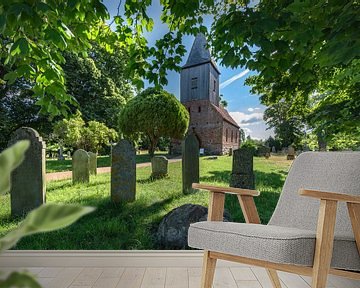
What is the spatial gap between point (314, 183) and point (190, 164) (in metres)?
1.34

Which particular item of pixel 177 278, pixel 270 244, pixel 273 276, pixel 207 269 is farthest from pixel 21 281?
pixel 177 278

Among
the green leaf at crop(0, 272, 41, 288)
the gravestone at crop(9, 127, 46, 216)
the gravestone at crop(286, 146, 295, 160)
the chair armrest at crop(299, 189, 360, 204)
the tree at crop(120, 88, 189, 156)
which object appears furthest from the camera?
the tree at crop(120, 88, 189, 156)

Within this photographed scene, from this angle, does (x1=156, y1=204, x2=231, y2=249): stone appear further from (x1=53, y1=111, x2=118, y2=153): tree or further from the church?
(x1=53, y1=111, x2=118, y2=153): tree

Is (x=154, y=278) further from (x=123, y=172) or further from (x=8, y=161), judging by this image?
(x=8, y=161)

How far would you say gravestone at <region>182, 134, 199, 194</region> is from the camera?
2.96 m

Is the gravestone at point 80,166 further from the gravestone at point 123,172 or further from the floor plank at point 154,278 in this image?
the floor plank at point 154,278

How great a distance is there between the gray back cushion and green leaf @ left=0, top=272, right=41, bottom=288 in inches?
60.1

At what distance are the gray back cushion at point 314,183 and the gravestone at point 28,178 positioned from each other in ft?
5.48

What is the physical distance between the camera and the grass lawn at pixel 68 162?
292 cm

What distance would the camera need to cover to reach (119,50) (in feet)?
10.1

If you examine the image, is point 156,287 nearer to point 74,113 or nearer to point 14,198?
point 14,198

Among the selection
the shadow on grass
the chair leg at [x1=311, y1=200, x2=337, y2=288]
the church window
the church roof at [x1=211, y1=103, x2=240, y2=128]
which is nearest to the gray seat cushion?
the chair leg at [x1=311, y1=200, x2=337, y2=288]

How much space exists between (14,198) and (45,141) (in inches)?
20.2

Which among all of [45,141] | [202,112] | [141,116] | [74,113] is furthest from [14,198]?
[202,112]
